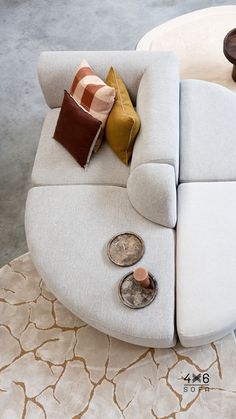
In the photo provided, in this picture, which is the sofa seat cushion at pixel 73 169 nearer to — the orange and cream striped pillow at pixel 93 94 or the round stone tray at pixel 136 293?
the orange and cream striped pillow at pixel 93 94

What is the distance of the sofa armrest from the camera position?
2359 mm

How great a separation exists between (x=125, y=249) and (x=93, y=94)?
86 cm

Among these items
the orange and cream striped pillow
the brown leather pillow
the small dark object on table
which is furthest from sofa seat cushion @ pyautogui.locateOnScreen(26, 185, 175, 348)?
the small dark object on table

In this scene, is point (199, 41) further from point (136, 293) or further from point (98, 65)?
point (136, 293)

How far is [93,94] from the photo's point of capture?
254 centimetres

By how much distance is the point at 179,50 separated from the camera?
3.56 meters

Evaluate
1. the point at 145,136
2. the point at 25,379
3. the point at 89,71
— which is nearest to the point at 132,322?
the point at 25,379

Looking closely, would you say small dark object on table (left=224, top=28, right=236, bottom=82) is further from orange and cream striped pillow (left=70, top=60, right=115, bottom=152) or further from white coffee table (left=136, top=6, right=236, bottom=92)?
orange and cream striped pillow (left=70, top=60, right=115, bottom=152)

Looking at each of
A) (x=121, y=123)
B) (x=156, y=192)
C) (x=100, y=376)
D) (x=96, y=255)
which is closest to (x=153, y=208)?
(x=156, y=192)

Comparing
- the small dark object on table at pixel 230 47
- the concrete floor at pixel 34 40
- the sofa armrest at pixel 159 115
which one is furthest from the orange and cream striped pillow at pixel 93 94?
the small dark object on table at pixel 230 47

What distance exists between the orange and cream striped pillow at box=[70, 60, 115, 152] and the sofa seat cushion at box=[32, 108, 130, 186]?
0.30 ft

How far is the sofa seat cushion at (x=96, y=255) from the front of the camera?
7.04 ft

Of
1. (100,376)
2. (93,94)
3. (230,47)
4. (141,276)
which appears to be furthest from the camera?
(230,47)

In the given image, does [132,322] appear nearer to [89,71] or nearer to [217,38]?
[89,71]
